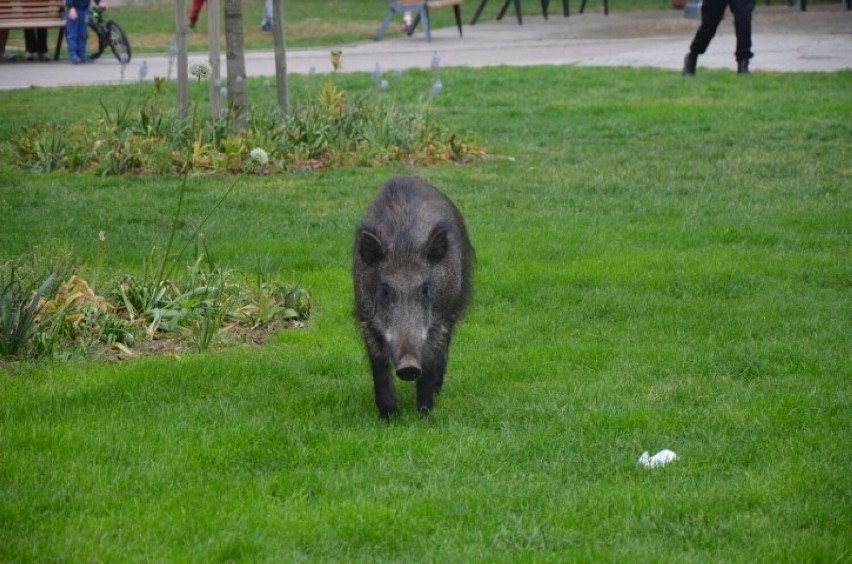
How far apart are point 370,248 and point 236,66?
6.56m

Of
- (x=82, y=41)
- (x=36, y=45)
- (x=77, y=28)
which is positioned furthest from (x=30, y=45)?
(x=77, y=28)

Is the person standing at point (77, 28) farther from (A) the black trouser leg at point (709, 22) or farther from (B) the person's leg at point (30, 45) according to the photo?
(A) the black trouser leg at point (709, 22)

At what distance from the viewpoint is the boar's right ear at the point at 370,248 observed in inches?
274

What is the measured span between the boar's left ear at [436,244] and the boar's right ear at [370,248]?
23cm

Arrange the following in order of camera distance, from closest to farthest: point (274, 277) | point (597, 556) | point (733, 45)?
point (597, 556)
point (274, 277)
point (733, 45)

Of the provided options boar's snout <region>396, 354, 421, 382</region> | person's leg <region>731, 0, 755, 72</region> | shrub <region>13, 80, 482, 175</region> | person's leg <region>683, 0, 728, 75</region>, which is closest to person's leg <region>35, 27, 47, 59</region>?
shrub <region>13, 80, 482, 175</region>

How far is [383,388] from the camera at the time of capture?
7.09 m

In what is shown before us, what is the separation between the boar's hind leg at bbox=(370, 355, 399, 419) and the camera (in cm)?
707

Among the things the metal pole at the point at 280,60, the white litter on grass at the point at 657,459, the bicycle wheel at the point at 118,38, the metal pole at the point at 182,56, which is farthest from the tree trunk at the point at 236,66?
the bicycle wheel at the point at 118,38

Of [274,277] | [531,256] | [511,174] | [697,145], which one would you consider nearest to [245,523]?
[274,277]

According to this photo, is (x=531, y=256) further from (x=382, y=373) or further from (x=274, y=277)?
(x=382, y=373)

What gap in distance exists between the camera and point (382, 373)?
7.07 metres

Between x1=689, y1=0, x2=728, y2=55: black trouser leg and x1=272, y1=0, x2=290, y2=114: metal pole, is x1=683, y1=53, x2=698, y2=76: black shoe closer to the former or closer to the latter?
x1=689, y1=0, x2=728, y2=55: black trouser leg

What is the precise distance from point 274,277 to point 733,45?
1644 centimetres
